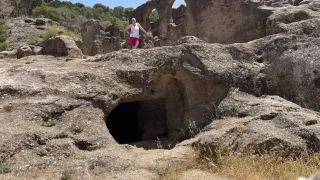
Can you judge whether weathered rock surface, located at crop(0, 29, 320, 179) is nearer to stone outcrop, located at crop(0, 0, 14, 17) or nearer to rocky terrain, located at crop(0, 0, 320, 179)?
rocky terrain, located at crop(0, 0, 320, 179)

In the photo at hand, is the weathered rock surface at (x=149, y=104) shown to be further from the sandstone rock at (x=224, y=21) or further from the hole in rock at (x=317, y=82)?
the sandstone rock at (x=224, y=21)

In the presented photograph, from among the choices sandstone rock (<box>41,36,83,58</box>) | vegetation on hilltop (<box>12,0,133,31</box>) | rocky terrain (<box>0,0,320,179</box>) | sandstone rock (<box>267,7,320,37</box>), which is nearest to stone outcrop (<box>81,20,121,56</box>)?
sandstone rock (<box>41,36,83,58</box>)

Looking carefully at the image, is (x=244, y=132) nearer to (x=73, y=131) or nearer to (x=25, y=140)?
(x=73, y=131)

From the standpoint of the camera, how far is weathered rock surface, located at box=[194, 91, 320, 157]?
20.9 feet

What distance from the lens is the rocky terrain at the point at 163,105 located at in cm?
625

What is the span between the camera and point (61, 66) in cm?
830

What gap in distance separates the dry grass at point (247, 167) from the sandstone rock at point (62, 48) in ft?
21.2

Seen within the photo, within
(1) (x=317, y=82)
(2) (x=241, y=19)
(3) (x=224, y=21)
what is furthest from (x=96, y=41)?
(1) (x=317, y=82)

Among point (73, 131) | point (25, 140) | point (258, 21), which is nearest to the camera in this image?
point (25, 140)

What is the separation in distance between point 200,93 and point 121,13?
229 feet

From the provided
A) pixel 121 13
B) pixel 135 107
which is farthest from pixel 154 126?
pixel 121 13

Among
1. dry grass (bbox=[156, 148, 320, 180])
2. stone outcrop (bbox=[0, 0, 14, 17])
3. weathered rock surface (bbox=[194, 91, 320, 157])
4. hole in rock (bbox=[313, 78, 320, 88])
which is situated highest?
stone outcrop (bbox=[0, 0, 14, 17])

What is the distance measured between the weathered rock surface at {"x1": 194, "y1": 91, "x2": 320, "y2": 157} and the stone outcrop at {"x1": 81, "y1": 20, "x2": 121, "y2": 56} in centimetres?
1224

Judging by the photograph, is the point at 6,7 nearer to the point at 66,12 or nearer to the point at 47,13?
the point at 47,13
